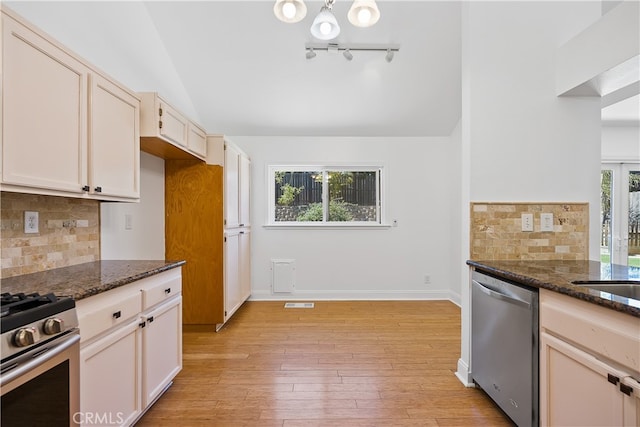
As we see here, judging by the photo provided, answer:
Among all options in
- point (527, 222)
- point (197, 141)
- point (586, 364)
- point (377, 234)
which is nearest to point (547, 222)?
point (527, 222)

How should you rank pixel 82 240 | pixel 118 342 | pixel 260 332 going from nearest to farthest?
pixel 118 342 → pixel 82 240 → pixel 260 332

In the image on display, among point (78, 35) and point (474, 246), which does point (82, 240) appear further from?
point (474, 246)

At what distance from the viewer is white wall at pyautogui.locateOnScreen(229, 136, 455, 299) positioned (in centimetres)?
438

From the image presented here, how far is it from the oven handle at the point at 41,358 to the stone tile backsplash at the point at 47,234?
0.75 metres

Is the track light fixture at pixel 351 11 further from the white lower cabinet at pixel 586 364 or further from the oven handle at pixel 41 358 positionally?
the oven handle at pixel 41 358

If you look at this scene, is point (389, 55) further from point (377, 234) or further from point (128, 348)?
point (128, 348)

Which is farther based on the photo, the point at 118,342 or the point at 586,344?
the point at 118,342

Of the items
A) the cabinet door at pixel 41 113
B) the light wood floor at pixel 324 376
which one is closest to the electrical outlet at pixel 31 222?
the cabinet door at pixel 41 113

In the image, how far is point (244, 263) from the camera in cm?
394

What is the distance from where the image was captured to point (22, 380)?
0.99 m

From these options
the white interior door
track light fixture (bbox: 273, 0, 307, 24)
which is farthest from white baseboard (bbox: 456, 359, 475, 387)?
the white interior door

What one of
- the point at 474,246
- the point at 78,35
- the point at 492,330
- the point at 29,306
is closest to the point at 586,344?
the point at 492,330

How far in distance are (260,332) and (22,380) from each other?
232 centimetres

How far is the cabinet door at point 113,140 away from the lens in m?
1.75
